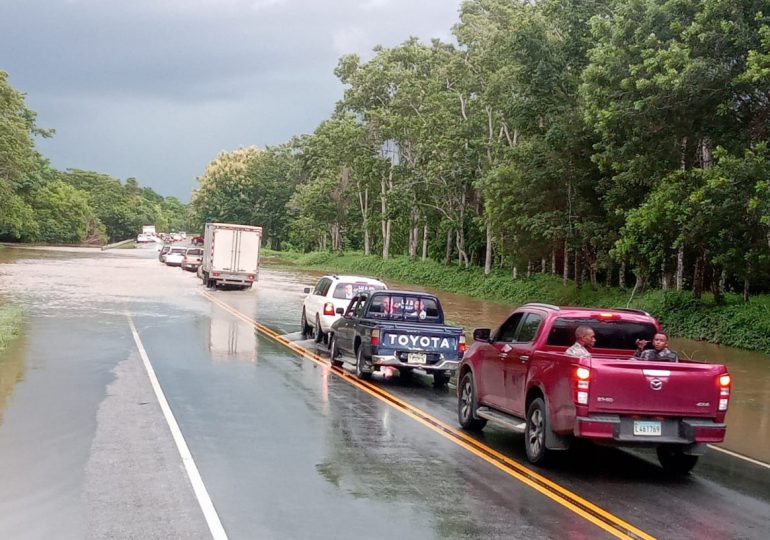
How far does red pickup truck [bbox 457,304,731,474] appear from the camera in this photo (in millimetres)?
8914

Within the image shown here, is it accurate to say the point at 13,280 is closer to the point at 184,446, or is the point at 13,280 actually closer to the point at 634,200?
the point at 634,200

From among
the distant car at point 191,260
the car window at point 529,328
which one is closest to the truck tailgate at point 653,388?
the car window at point 529,328

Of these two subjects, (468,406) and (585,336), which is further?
(468,406)

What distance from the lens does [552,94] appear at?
34969mm

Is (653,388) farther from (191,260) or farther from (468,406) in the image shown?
(191,260)

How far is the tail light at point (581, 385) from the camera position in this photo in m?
8.89

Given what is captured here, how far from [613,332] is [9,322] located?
1670 cm

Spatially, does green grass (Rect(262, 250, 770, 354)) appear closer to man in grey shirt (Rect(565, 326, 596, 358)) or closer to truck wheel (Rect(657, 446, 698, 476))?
truck wheel (Rect(657, 446, 698, 476))

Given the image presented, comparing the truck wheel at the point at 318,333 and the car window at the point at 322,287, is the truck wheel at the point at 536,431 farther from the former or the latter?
the car window at the point at 322,287

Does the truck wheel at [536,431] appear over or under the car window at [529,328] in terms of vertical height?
under

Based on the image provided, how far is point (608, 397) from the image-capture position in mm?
8922

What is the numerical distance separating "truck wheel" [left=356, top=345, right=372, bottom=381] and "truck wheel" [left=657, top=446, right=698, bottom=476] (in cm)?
→ 714

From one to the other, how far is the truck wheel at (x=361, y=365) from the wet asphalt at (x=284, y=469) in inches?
12.2

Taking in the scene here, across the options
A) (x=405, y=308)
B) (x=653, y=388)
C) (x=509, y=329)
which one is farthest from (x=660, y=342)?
(x=405, y=308)
